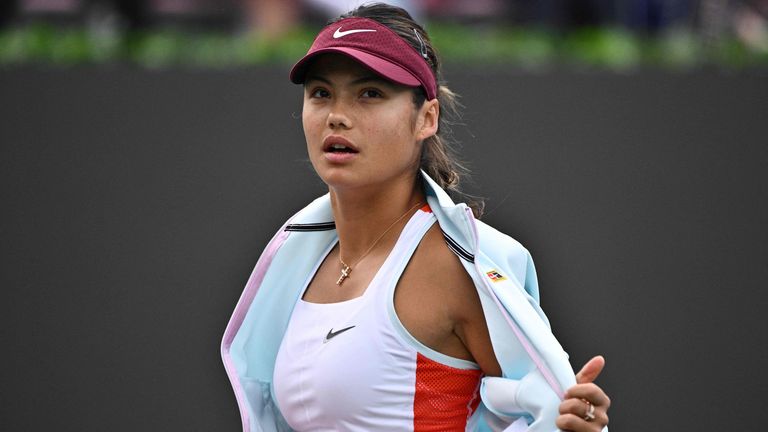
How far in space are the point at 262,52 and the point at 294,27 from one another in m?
0.29

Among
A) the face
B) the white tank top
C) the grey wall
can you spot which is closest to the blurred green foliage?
the grey wall

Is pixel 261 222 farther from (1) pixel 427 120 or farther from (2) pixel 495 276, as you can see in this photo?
(2) pixel 495 276

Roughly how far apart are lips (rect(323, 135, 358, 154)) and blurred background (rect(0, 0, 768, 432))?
232 centimetres

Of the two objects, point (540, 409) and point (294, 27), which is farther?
point (294, 27)

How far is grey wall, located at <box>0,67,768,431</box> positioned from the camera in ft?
15.1

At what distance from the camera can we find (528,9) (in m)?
→ 5.45

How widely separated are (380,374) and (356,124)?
1.60 feet

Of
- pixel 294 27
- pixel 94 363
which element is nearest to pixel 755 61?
pixel 294 27

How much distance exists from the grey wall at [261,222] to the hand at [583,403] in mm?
2569

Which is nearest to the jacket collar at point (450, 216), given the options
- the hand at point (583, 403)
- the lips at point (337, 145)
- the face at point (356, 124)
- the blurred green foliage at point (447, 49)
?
the face at point (356, 124)

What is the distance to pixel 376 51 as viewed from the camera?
7.26ft

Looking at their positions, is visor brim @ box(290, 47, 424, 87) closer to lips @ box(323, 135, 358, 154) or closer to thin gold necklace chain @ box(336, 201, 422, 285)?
lips @ box(323, 135, 358, 154)

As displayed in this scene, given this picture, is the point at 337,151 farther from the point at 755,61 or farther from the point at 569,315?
the point at 755,61

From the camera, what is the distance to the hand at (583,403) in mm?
1997
